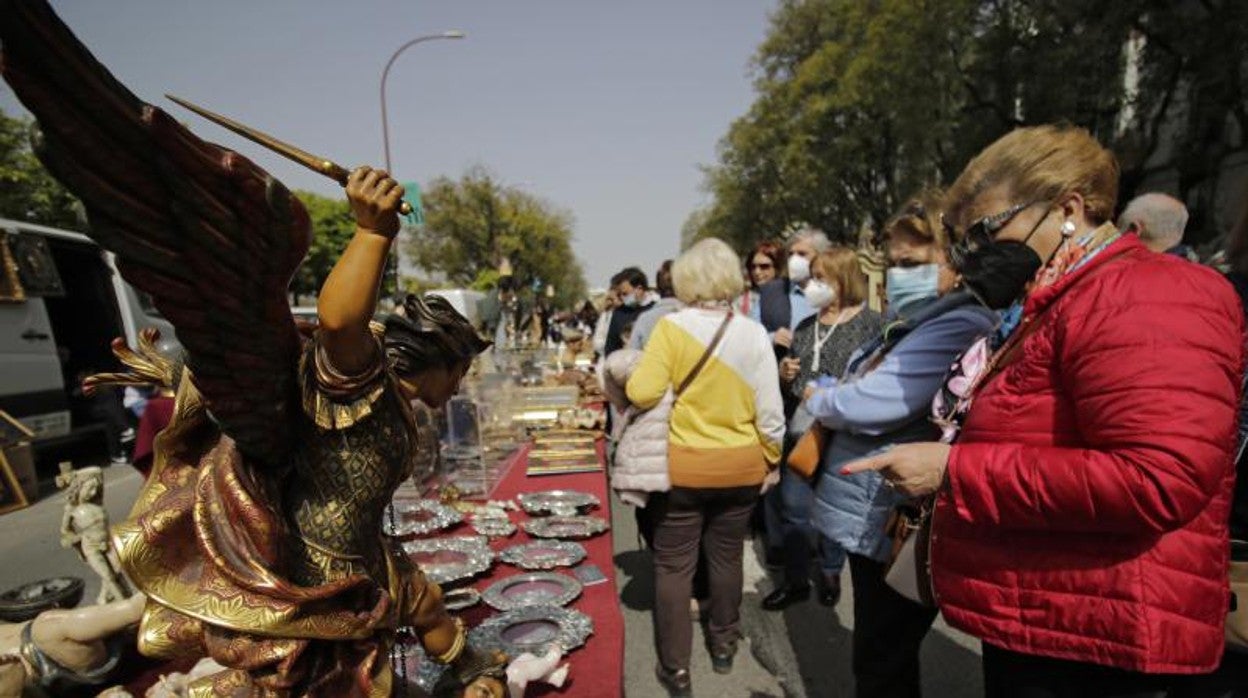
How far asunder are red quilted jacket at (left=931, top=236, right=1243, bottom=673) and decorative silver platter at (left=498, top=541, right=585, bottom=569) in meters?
1.46

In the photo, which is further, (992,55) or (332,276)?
(992,55)

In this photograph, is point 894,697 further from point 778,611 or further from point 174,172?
point 174,172

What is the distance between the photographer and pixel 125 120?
0.75m

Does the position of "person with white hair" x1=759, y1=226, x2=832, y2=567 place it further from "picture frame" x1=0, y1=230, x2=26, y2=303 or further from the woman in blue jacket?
"picture frame" x1=0, y1=230, x2=26, y2=303

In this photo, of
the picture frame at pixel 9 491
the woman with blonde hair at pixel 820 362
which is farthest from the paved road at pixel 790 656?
the picture frame at pixel 9 491

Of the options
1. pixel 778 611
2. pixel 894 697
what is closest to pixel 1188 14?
pixel 778 611

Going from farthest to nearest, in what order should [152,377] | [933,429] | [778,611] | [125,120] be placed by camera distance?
[778,611] → [933,429] → [152,377] → [125,120]

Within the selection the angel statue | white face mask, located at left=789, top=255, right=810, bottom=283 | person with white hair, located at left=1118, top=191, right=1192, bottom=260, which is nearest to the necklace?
white face mask, located at left=789, top=255, right=810, bottom=283

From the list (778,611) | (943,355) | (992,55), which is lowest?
(778,611)

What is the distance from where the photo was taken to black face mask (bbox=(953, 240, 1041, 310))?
130cm

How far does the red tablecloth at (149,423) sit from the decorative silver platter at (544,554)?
1247 mm

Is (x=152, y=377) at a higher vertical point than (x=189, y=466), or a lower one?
higher

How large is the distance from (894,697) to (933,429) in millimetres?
843

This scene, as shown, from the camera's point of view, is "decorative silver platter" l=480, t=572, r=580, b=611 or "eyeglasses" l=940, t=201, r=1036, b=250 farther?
"decorative silver platter" l=480, t=572, r=580, b=611
